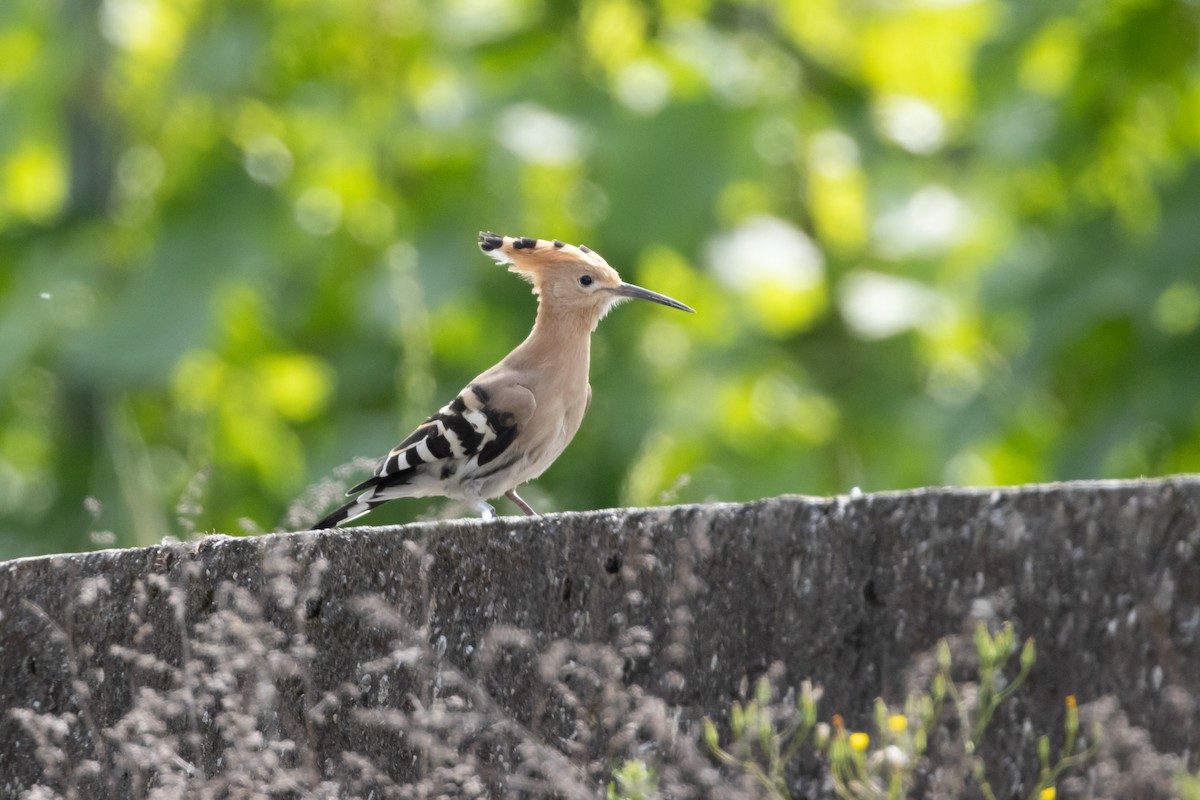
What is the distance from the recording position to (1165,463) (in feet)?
27.0

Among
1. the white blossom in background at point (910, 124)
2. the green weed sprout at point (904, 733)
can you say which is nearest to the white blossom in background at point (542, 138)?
the white blossom in background at point (910, 124)

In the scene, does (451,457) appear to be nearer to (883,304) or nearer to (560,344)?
(560,344)

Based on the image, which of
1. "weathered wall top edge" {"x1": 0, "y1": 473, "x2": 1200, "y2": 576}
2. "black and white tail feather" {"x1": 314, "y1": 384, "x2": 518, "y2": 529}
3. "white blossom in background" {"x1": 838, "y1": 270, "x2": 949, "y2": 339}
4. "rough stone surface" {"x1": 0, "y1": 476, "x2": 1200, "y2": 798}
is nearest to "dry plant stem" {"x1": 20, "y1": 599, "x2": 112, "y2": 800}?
"rough stone surface" {"x1": 0, "y1": 476, "x2": 1200, "y2": 798}

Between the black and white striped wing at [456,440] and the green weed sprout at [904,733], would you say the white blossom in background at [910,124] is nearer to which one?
the black and white striped wing at [456,440]

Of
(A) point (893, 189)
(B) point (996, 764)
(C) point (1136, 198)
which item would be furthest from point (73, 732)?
(A) point (893, 189)

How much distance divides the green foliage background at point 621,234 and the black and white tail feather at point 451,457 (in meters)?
3.57

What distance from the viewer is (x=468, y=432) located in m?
4.14

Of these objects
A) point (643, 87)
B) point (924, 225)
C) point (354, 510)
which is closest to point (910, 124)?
point (924, 225)

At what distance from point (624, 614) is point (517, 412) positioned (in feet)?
4.85

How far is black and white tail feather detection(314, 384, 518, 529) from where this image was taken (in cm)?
414

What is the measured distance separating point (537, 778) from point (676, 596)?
0.38 m

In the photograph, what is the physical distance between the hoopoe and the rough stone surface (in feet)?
2.73

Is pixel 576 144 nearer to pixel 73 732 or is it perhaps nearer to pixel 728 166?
pixel 728 166

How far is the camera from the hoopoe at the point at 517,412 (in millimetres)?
4160
